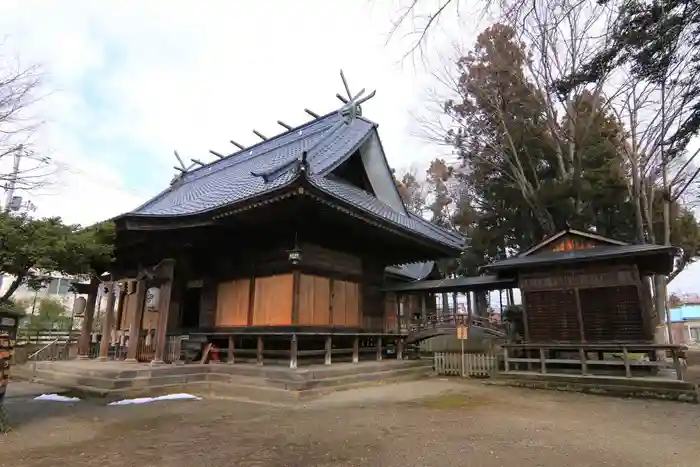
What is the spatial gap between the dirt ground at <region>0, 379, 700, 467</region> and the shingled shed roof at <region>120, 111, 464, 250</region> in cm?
469

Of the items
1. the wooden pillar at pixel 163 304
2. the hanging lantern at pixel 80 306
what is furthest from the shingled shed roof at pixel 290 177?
the hanging lantern at pixel 80 306

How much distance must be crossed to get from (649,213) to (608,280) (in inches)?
407

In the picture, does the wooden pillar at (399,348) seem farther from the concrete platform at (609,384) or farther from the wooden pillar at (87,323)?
the wooden pillar at (87,323)

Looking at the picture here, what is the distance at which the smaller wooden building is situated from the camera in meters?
11.2

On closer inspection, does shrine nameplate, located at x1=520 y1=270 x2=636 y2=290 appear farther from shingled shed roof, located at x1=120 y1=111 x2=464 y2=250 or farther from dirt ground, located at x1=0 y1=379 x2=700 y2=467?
dirt ground, located at x1=0 y1=379 x2=700 y2=467

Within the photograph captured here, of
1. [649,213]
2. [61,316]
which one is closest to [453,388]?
[649,213]

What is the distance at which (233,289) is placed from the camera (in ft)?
39.9

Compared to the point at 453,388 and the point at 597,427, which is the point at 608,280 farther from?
the point at 597,427

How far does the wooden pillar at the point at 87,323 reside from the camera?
1324cm

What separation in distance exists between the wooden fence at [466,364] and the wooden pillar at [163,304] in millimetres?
8691

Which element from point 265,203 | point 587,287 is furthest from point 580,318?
point 265,203

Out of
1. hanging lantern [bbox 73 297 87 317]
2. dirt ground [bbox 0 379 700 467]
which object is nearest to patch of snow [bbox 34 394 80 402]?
dirt ground [bbox 0 379 700 467]

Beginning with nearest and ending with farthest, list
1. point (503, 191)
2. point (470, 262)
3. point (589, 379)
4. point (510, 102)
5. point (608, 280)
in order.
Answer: point (589, 379), point (608, 280), point (510, 102), point (503, 191), point (470, 262)

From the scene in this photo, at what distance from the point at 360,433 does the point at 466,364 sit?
8273 millimetres
